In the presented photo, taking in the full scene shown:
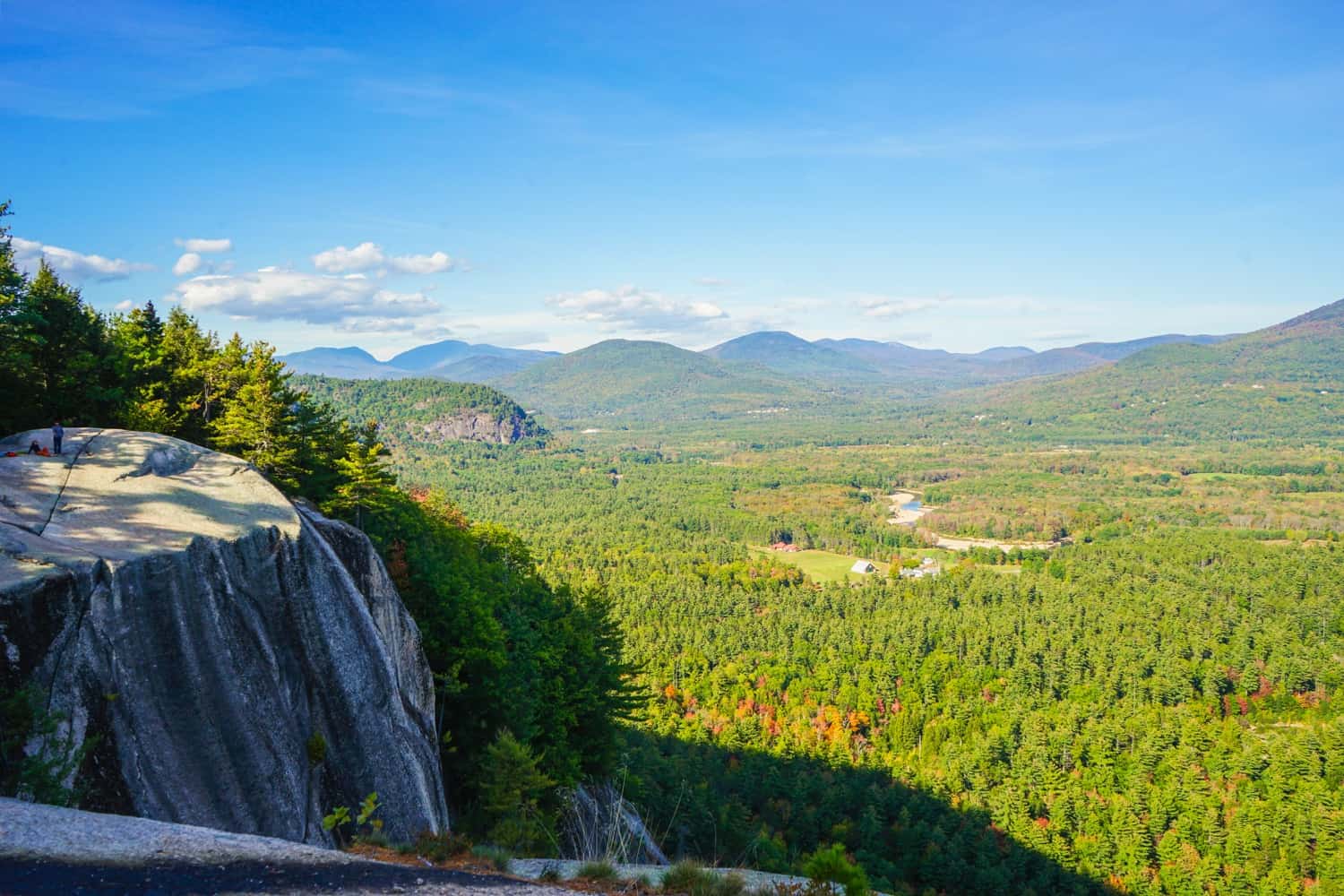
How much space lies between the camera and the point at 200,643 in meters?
14.0

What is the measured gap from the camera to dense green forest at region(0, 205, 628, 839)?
2223 cm

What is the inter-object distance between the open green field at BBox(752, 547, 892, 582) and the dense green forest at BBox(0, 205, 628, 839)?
9327cm

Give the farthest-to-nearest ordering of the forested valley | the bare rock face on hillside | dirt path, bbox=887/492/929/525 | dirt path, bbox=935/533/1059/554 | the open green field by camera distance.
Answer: dirt path, bbox=887/492/929/525 < dirt path, bbox=935/533/1059/554 < the open green field < the forested valley < the bare rock face on hillside

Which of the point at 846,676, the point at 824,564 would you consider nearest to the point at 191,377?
the point at 846,676

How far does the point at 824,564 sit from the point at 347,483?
113126 mm

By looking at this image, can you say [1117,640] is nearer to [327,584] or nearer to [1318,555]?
[1318,555]

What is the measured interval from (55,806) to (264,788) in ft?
15.3

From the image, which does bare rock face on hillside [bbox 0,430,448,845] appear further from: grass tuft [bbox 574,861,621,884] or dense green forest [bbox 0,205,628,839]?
grass tuft [bbox 574,861,621,884]

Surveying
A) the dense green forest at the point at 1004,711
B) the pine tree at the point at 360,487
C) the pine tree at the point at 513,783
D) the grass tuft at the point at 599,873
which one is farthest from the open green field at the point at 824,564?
the grass tuft at the point at 599,873

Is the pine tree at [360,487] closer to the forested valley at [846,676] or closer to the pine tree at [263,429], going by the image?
the forested valley at [846,676]

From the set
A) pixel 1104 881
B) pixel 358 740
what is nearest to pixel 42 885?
pixel 358 740

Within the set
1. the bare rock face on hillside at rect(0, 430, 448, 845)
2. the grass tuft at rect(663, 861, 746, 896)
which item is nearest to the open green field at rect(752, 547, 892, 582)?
the bare rock face on hillside at rect(0, 430, 448, 845)

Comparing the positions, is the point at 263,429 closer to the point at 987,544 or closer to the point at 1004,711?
the point at 1004,711

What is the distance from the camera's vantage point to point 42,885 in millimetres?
7855
